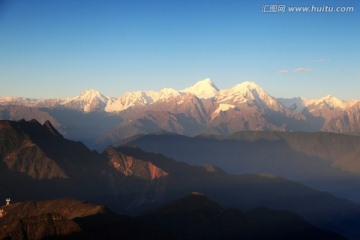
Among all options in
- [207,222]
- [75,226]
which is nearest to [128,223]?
[75,226]

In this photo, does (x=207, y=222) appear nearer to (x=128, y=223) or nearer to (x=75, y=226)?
(x=128, y=223)

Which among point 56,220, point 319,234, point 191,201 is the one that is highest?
point 56,220

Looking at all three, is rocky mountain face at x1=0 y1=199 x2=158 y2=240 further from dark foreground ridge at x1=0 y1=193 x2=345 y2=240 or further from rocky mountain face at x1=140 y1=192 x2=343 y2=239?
rocky mountain face at x1=140 y1=192 x2=343 y2=239

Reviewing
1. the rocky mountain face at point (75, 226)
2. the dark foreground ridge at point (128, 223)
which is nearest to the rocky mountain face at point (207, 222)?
the dark foreground ridge at point (128, 223)

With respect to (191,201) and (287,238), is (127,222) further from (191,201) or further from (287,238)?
(287,238)

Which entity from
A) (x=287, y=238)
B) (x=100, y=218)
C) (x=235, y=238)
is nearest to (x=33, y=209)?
(x=100, y=218)

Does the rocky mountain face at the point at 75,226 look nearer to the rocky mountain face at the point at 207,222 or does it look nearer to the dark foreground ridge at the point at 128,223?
the dark foreground ridge at the point at 128,223

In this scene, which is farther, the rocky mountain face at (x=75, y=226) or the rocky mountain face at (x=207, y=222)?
the rocky mountain face at (x=207, y=222)

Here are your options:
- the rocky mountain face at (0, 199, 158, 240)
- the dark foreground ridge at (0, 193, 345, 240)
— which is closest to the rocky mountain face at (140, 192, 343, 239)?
the dark foreground ridge at (0, 193, 345, 240)
